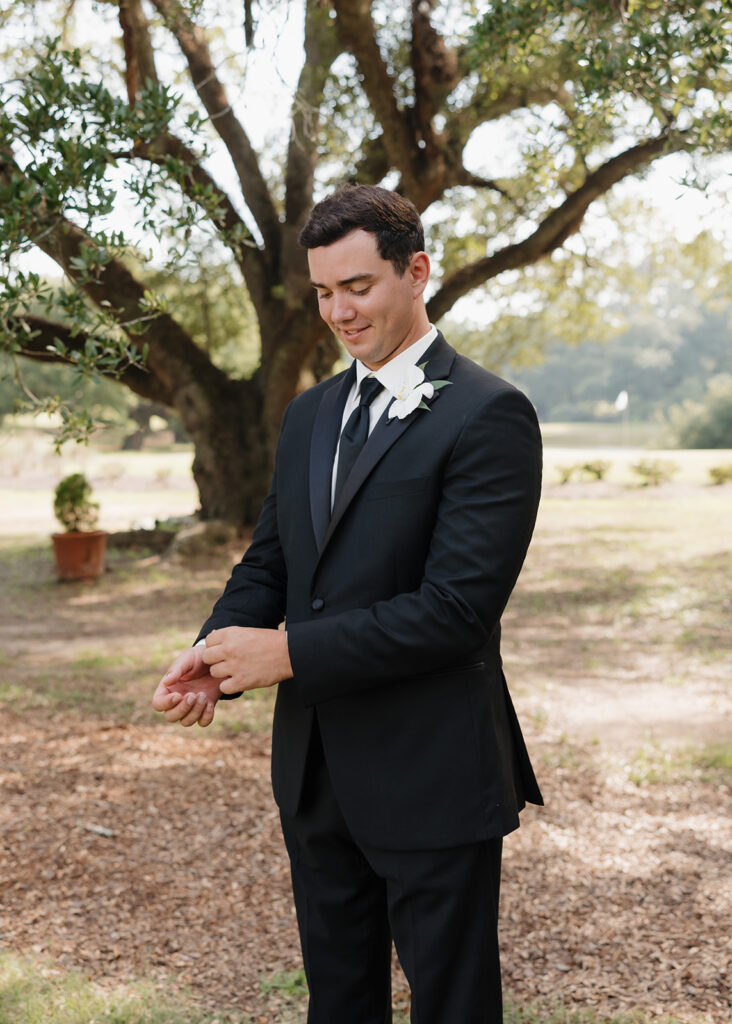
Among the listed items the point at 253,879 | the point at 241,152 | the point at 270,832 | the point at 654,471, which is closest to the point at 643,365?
the point at 654,471

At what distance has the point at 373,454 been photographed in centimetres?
192

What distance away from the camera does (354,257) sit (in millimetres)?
1876

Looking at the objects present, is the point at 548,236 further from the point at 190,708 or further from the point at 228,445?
the point at 190,708

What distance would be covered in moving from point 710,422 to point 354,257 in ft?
131

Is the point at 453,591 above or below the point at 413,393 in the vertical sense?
below

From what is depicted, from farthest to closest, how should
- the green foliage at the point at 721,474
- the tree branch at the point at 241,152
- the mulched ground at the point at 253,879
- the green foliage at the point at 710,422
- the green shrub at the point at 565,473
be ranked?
the green foliage at the point at 710,422 → the green shrub at the point at 565,473 → the green foliage at the point at 721,474 → the tree branch at the point at 241,152 → the mulched ground at the point at 253,879

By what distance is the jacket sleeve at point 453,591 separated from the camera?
1784mm

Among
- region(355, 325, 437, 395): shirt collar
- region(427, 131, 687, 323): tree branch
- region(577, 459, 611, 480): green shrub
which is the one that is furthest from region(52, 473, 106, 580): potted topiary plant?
region(577, 459, 611, 480): green shrub

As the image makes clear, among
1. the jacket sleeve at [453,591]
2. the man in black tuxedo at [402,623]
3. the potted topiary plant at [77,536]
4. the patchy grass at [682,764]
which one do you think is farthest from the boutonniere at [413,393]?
the potted topiary plant at [77,536]

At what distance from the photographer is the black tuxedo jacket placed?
1803 mm

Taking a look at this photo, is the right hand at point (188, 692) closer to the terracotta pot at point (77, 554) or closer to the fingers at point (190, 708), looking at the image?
the fingers at point (190, 708)

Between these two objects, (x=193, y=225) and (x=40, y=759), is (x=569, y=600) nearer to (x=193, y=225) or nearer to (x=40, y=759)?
(x=40, y=759)

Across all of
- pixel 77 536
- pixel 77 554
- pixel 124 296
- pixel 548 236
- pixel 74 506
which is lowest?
pixel 77 554

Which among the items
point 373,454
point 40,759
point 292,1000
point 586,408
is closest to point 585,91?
point 373,454
